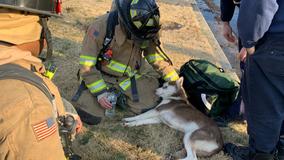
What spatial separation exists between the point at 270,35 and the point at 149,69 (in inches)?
123

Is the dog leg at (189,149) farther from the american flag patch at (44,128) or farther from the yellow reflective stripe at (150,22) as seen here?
the american flag patch at (44,128)

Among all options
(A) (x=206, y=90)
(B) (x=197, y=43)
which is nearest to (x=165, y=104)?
(A) (x=206, y=90)

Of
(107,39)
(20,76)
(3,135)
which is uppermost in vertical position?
(20,76)

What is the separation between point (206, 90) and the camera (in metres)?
3.66

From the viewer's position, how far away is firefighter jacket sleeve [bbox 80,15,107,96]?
10.6 ft

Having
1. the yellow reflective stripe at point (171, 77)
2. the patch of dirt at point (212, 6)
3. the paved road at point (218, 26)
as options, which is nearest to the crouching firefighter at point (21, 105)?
the yellow reflective stripe at point (171, 77)

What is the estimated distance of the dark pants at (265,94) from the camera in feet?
7.58

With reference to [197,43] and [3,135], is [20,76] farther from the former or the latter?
[197,43]

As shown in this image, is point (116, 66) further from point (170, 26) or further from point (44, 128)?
point (170, 26)

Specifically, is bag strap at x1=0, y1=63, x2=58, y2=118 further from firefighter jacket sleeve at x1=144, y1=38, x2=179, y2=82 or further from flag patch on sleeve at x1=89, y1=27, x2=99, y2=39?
firefighter jacket sleeve at x1=144, y1=38, x2=179, y2=82

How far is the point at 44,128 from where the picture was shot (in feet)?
4.22

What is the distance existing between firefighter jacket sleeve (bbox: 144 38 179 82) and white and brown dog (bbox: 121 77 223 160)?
0.67 feet

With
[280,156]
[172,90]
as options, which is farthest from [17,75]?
[280,156]

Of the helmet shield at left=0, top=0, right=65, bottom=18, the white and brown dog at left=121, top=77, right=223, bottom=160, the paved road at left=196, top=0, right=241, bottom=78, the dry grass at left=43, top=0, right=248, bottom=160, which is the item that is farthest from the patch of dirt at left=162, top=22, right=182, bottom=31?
the helmet shield at left=0, top=0, right=65, bottom=18
